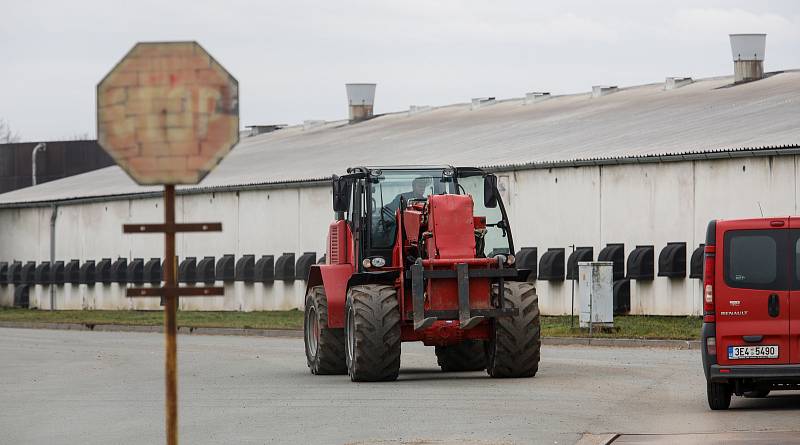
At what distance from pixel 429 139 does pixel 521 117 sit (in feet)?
13.2

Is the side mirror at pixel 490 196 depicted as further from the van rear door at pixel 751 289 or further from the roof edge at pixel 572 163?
the roof edge at pixel 572 163

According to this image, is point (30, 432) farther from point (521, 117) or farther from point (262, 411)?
point (521, 117)

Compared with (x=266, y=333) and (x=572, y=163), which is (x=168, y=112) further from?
(x=572, y=163)

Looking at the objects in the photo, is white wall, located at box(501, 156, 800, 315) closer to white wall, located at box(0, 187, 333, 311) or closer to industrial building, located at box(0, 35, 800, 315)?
industrial building, located at box(0, 35, 800, 315)

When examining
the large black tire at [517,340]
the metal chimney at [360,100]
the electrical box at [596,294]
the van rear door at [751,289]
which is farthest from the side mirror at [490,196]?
the metal chimney at [360,100]

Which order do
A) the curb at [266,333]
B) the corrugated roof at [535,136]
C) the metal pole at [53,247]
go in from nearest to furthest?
1. the curb at [266,333]
2. the corrugated roof at [535,136]
3. the metal pole at [53,247]

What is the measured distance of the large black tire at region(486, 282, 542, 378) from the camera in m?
21.2

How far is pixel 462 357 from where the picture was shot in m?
23.5

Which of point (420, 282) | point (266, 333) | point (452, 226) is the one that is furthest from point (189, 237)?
point (420, 282)

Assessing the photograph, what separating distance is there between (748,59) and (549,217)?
15.5 m

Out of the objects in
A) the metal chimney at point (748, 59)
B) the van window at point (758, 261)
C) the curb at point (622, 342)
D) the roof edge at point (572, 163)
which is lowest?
the curb at point (622, 342)

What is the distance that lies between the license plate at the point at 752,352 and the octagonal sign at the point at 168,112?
806cm

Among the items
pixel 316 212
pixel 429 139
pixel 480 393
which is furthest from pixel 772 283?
pixel 429 139

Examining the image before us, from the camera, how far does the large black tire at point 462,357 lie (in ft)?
77.1
